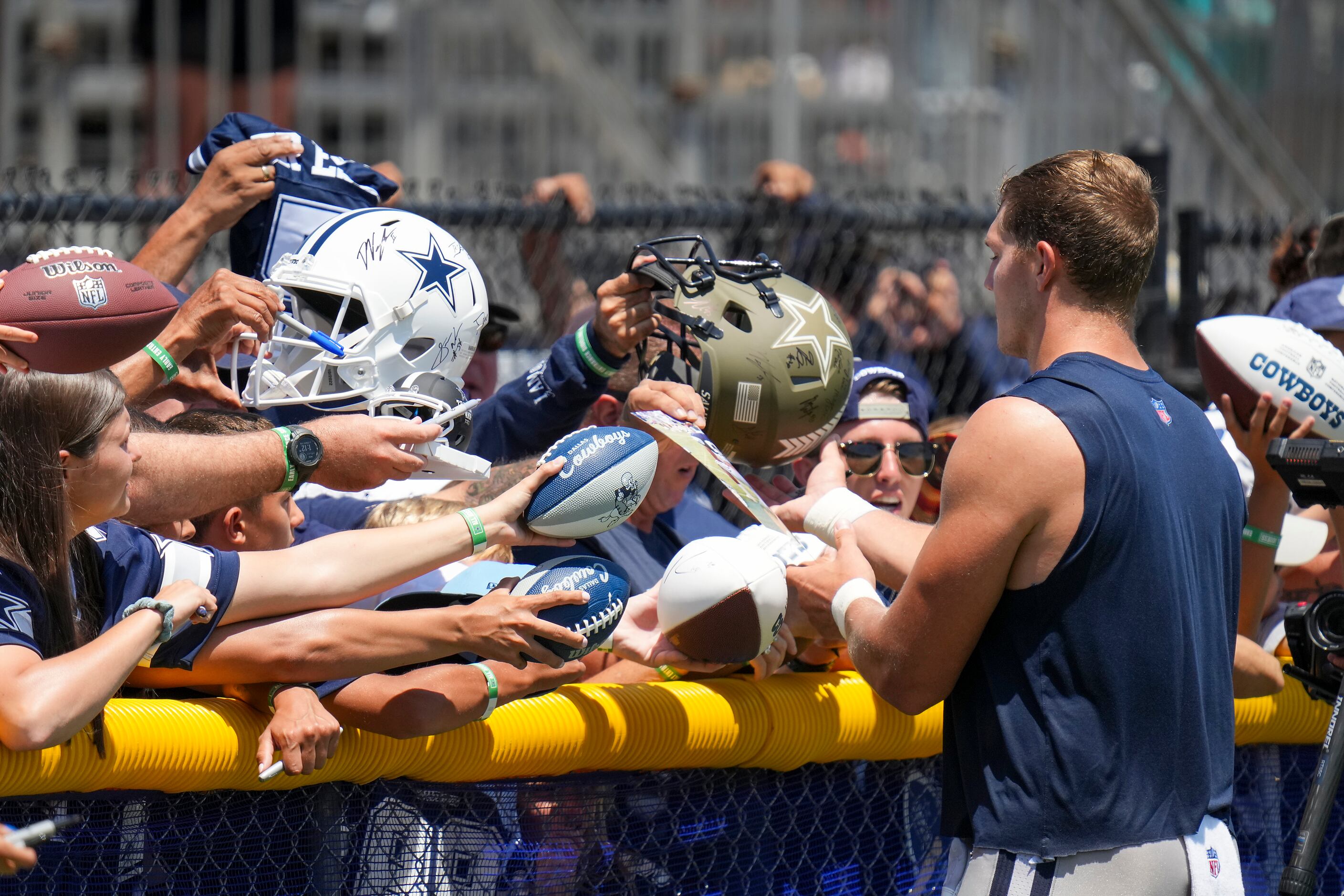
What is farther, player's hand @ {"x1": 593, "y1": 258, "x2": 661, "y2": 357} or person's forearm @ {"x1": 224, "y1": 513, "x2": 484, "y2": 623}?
player's hand @ {"x1": 593, "y1": 258, "x2": 661, "y2": 357}

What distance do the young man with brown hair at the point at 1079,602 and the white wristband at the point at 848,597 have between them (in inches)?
4.3

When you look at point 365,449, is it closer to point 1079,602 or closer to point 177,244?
point 177,244

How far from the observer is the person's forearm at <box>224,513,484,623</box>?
2609 mm

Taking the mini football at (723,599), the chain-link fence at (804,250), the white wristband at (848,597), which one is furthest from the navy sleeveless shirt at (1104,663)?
the chain-link fence at (804,250)

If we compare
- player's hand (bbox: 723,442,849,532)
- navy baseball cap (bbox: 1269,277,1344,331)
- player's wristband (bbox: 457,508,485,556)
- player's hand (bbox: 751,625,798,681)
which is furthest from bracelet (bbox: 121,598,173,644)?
navy baseball cap (bbox: 1269,277,1344,331)

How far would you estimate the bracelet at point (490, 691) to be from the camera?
8.70 ft

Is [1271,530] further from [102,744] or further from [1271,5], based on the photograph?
[1271,5]

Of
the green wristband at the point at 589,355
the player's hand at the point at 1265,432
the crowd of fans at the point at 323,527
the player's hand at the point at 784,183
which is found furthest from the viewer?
the player's hand at the point at 784,183

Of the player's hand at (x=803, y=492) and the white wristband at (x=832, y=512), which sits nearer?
the white wristband at (x=832, y=512)

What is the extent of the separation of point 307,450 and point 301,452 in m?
0.01

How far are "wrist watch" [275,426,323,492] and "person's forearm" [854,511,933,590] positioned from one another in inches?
40.0

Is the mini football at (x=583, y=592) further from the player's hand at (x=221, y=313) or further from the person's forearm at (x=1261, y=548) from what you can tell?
the person's forearm at (x=1261, y=548)

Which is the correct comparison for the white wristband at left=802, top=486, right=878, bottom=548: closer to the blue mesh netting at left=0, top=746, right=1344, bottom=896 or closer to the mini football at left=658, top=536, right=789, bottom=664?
the mini football at left=658, top=536, right=789, bottom=664

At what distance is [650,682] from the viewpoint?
298 centimetres
